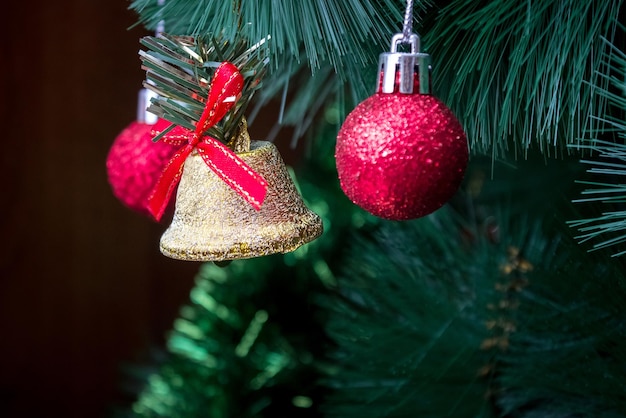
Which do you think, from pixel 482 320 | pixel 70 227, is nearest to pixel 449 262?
pixel 482 320

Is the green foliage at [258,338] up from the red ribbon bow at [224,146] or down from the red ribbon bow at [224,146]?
down

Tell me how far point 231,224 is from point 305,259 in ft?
1.16

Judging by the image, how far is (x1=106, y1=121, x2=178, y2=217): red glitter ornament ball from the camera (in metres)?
0.45

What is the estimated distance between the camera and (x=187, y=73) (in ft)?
1.18

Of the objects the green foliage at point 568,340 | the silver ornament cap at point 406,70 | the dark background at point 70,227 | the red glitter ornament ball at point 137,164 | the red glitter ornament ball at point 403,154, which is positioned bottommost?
the dark background at point 70,227

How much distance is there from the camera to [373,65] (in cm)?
40

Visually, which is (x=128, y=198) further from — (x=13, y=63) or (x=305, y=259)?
(x=13, y=63)

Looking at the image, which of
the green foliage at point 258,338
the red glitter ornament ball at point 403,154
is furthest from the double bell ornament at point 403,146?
the green foliage at point 258,338

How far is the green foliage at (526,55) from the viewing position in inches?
12.6

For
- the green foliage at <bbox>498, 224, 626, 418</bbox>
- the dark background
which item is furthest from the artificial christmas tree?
the dark background

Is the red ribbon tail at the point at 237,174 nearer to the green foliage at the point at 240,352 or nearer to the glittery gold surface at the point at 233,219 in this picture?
the glittery gold surface at the point at 233,219

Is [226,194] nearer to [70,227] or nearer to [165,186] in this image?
[165,186]

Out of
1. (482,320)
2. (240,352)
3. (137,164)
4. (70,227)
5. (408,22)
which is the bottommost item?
(70,227)

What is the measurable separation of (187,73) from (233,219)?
0.08 m
